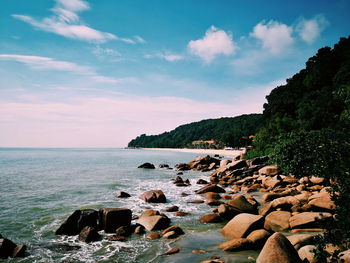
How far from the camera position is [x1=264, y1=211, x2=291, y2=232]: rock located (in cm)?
998

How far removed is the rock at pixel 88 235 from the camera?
32.0ft

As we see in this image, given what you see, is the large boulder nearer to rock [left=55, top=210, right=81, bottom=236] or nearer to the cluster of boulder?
rock [left=55, top=210, right=81, bottom=236]

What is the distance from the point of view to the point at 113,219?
1091 cm

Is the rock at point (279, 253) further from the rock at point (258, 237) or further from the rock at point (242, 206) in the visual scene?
the rock at point (242, 206)

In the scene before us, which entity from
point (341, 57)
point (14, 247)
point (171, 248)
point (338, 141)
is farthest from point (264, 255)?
point (341, 57)

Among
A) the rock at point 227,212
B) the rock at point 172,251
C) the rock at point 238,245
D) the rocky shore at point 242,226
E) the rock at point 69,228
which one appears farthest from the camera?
the rock at point 227,212

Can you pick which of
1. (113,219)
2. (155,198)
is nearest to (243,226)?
(113,219)

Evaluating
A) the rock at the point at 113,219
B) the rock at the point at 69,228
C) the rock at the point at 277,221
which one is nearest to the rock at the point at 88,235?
the rock at the point at 113,219

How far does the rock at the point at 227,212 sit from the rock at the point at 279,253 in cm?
507

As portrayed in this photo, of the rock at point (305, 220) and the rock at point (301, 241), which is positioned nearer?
the rock at point (301, 241)

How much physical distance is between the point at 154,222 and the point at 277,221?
5.70m

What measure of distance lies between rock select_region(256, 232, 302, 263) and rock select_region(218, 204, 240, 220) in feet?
16.6

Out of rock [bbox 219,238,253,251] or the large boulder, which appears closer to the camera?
rock [bbox 219,238,253,251]

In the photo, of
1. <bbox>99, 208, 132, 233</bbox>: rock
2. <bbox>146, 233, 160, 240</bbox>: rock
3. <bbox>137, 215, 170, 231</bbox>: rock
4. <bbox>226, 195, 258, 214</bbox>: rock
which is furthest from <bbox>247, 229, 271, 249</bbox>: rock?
<bbox>99, 208, 132, 233</bbox>: rock
